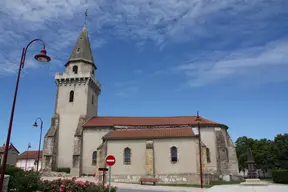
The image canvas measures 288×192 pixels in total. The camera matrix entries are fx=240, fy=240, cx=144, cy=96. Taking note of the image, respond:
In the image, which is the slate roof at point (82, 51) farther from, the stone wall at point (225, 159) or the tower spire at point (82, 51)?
the stone wall at point (225, 159)

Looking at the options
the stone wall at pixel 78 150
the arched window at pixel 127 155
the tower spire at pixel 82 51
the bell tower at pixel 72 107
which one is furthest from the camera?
the tower spire at pixel 82 51

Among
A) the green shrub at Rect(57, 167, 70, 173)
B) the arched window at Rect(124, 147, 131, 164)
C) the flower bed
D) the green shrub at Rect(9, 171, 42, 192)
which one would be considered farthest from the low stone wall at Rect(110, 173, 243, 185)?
the green shrub at Rect(9, 171, 42, 192)

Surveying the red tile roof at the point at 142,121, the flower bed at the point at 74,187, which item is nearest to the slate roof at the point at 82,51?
the red tile roof at the point at 142,121

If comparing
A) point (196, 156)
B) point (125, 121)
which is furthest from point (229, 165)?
point (125, 121)

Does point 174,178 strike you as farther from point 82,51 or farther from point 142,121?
point 82,51

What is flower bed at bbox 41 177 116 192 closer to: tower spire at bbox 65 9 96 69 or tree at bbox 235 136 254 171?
tower spire at bbox 65 9 96 69

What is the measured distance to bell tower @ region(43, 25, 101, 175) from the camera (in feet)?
109

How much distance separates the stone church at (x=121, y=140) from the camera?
2730 cm

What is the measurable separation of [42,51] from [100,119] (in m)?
26.2

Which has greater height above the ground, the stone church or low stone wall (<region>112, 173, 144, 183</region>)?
the stone church

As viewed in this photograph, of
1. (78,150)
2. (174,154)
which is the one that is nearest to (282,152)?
(174,154)

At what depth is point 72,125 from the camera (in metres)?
35.6

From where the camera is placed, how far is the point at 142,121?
35.2 m

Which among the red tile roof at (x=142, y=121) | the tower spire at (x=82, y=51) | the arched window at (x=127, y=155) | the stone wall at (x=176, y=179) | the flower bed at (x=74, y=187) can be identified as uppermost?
the tower spire at (x=82, y=51)
